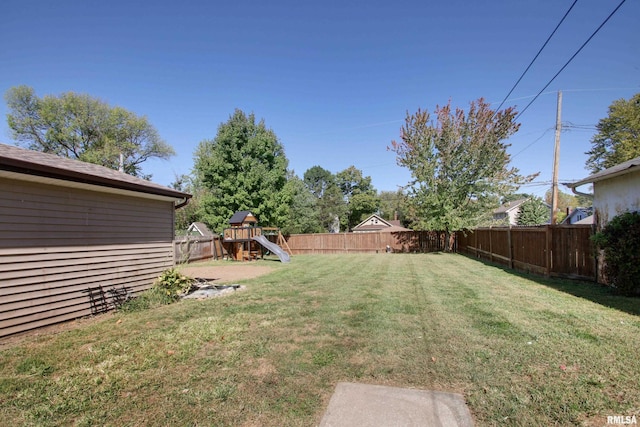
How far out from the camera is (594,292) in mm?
6254

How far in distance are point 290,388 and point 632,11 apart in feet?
29.9

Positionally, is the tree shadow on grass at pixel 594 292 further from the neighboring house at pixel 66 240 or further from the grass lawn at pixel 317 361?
the neighboring house at pixel 66 240

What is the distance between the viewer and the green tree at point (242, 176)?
19828 millimetres

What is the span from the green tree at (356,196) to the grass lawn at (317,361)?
4155 cm

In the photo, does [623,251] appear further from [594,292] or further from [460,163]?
[460,163]

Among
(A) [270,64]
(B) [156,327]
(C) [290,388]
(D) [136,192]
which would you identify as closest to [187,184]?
(A) [270,64]

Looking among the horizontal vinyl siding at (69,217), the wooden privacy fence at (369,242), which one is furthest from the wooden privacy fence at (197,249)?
the horizontal vinyl siding at (69,217)

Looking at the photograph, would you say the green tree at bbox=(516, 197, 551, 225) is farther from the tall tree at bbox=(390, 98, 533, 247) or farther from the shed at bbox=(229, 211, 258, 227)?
the shed at bbox=(229, 211, 258, 227)

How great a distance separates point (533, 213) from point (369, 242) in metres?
19.6

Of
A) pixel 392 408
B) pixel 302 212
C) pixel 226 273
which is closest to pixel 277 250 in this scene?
pixel 226 273

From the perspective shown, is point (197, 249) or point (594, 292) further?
point (197, 249)

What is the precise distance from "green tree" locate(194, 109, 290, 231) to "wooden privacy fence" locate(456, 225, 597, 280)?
554 inches

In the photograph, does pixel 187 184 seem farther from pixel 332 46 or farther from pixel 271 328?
pixel 271 328

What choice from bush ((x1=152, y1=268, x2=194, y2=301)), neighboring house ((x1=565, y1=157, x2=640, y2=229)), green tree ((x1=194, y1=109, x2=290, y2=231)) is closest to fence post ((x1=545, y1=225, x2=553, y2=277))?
neighboring house ((x1=565, y1=157, x2=640, y2=229))
